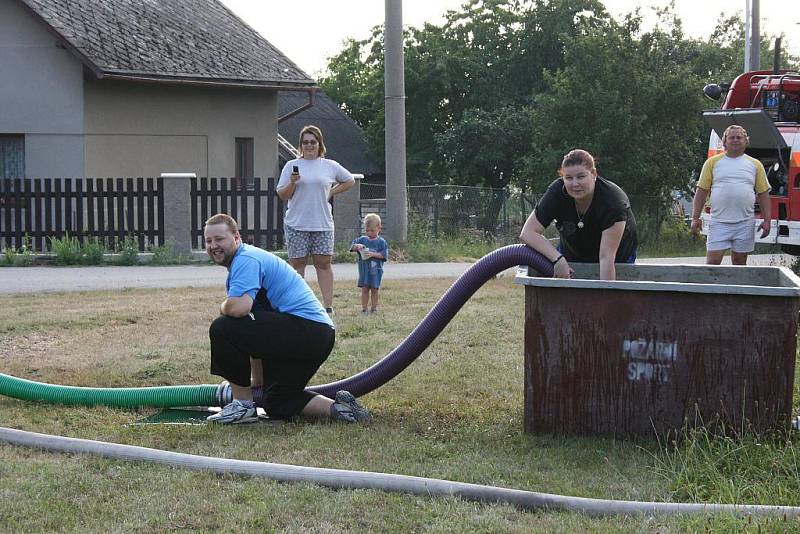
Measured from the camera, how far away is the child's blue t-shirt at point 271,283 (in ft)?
19.5

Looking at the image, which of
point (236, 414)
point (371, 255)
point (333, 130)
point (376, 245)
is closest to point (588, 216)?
point (236, 414)

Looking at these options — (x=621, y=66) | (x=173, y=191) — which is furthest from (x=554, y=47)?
(x=173, y=191)

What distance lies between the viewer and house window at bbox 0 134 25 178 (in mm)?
22688

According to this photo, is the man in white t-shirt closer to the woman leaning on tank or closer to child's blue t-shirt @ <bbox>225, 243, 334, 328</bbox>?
the woman leaning on tank

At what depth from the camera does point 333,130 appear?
43219 mm

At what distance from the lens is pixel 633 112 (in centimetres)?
2661

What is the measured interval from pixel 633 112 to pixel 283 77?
846cm

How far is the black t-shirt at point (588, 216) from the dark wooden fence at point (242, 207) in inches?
490

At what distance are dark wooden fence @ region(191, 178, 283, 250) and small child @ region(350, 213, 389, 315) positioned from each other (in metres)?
8.17

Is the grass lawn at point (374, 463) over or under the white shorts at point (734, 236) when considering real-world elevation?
under

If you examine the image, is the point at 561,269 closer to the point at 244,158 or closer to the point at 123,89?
the point at 123,89

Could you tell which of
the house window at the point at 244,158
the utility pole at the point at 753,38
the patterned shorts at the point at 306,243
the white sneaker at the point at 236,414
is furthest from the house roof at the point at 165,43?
the white sneaker at the point at 236,414

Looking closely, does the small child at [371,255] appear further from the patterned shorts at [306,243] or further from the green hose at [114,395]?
the green hose at [114,395]

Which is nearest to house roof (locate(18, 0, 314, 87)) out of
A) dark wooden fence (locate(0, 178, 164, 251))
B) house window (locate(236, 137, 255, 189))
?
house window (locate(236, 137, 255, 189))
